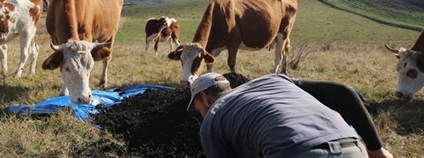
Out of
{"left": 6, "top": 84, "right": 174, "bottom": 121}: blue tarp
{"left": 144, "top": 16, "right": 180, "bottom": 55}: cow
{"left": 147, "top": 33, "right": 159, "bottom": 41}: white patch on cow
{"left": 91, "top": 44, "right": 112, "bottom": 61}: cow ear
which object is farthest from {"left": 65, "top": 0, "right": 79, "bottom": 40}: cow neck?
{"left": 144, "top": 16, "right": 180, "bottom": 55}: cow

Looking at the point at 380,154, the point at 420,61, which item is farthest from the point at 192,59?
the point at 380,154

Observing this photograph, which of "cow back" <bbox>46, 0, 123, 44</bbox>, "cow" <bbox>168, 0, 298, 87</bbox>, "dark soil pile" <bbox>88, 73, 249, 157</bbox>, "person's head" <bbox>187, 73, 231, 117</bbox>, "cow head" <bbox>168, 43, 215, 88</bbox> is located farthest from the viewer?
"cow" <bbox>168, 0, 298, 87</bbox>

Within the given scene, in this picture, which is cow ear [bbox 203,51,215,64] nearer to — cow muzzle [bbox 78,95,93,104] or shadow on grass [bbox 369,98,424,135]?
cow muzzle [bbox 78,95,93,104]

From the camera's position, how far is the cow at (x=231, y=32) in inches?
321

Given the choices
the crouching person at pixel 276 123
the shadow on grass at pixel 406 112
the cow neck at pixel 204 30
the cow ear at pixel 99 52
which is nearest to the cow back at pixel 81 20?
the cow ear at pixel 99 52

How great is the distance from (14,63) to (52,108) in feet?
17.6

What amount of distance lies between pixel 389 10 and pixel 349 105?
60798 mm

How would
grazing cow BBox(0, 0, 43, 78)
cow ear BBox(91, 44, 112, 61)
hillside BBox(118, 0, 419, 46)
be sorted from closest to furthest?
cow ear BBox(91, 44, 112, 61)
grazing cow BBox(0, 0, 43, 78)
hillside BBox(118, 0, 419, 46)

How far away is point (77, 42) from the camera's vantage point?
22.0 feet

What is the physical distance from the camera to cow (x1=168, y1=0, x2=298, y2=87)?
26.8ft

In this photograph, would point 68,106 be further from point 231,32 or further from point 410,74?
point 410,74

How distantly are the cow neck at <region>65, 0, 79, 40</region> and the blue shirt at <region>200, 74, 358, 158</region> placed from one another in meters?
4.50

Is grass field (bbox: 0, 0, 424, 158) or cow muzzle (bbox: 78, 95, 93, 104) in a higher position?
cow muzzle (bbox: 78, 95, 93, 104)

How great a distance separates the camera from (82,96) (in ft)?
21.5
